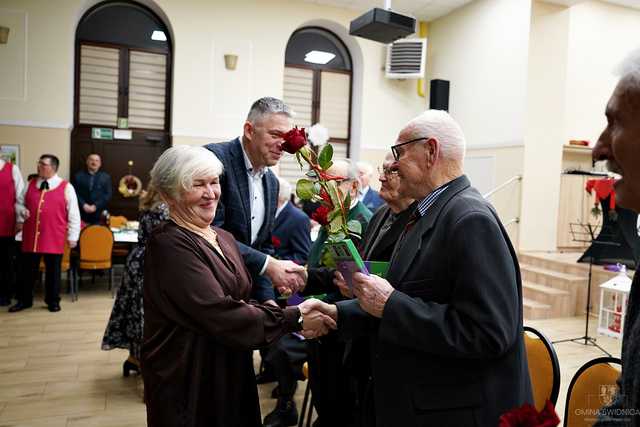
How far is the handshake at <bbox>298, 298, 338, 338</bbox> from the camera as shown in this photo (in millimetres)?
1860

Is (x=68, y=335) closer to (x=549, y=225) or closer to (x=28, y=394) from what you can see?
(x=28, y=394)

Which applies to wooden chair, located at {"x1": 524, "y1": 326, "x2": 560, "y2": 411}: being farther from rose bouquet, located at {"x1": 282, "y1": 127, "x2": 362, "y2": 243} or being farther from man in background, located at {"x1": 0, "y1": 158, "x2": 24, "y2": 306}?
man in background, located at {"x1": 0, "y1": 158, "x2": 24, "y2": 306}

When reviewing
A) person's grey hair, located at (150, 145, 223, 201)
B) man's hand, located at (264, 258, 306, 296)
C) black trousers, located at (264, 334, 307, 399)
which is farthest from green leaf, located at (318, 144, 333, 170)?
black trousers, located at (264, 334, 307, 399)

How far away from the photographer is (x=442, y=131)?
1.61 meters

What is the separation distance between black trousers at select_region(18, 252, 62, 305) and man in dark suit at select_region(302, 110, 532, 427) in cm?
533

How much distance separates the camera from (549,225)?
8.30 m

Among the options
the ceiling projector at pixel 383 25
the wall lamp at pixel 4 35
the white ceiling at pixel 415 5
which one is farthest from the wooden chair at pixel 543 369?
the wall lamp at pixel 4 35

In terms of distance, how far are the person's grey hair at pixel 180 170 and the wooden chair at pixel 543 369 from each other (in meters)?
1.35

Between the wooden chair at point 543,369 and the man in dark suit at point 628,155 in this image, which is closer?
the man in dark suit at point 628,155

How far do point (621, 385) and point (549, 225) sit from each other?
26.1ft

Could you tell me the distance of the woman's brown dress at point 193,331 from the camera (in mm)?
1729

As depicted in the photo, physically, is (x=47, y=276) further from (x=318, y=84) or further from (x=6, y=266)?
(x=318, y=84)

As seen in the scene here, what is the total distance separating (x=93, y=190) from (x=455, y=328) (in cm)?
721

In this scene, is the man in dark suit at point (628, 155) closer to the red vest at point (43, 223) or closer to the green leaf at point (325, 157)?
the green leaf at point (325, 157)
